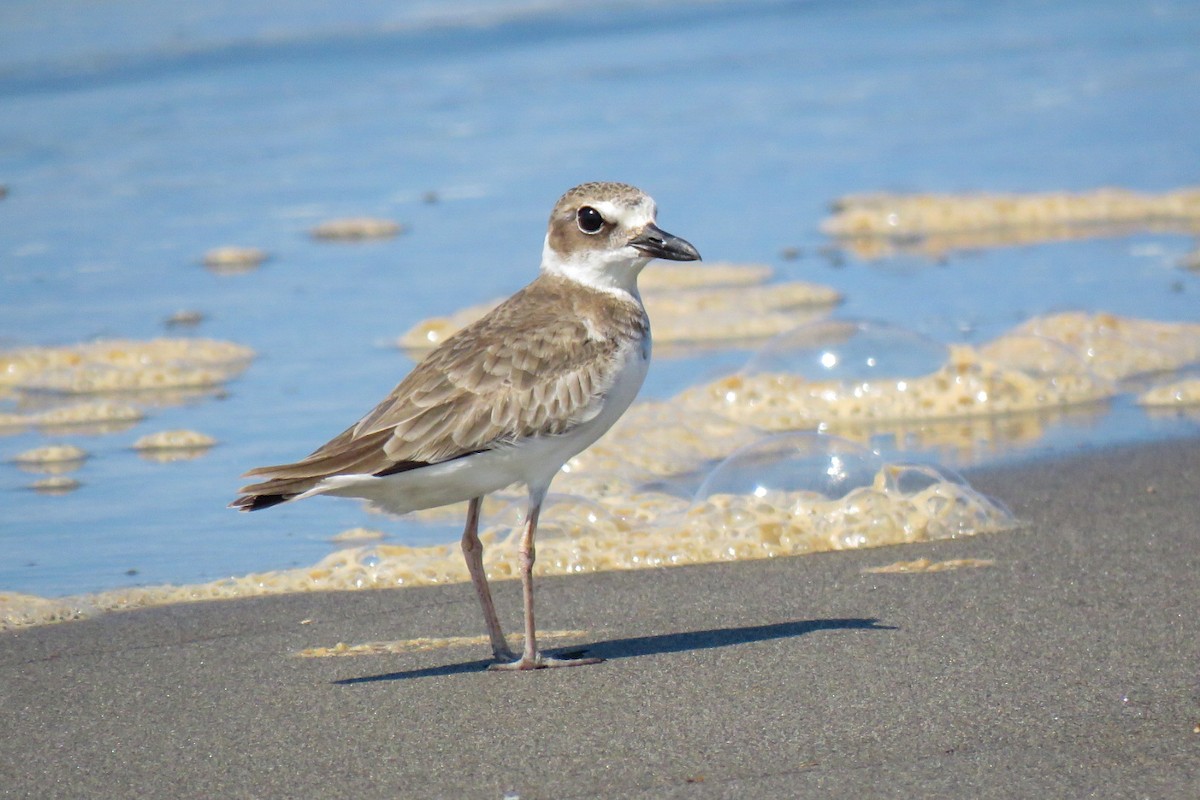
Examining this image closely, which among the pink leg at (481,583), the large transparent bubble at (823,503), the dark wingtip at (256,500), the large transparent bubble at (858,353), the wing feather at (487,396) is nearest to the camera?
the dark wingtip at (256,500)

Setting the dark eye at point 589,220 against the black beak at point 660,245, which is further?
the dark eye at point 589,220

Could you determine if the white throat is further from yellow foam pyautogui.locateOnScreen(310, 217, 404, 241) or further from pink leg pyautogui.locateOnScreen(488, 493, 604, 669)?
yellow foam pyautogui.locateOnScreen(310, 217, 404, 241)

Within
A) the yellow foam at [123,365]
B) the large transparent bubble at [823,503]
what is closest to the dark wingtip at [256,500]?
the large transparent bubble at [823,503]

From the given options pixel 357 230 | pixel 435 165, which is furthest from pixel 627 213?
pixel 435 165

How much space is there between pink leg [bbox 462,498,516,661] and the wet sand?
0.12m

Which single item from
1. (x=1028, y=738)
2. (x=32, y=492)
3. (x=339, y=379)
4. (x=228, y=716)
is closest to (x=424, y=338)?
(x=339, y=379)

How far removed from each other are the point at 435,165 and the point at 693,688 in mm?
12455

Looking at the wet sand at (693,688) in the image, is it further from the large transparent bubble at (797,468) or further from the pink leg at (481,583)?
the large transparent bubble at (797,468)

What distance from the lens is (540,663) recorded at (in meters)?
5.30

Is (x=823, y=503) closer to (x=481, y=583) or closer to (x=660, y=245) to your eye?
(x=660, y=245)

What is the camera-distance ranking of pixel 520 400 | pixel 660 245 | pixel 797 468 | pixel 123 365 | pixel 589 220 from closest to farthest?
1. pixel 520 400
2. pixel 660 245
3. pixel 589 220
4. pixel 797 468
5. pixel 123 365

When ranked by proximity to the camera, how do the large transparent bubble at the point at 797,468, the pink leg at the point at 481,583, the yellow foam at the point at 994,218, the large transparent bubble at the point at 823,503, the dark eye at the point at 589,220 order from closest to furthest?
1. the pink leg at the point at 481,583
2. the dark eye at the point at 589,220
3. the large transparent bubble at the point at 823,503
4. the large transparent bubble at the point at 797,468
5. the yellow foam at the point at 994,218

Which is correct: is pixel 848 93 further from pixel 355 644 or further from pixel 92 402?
pixel 355 644

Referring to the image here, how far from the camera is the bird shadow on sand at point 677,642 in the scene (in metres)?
5.39
